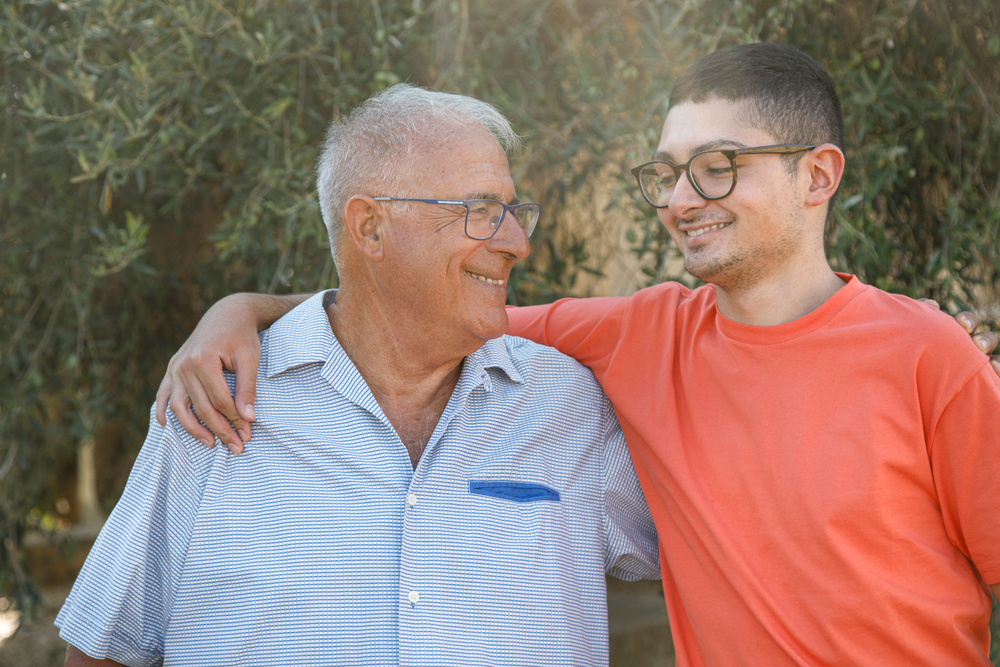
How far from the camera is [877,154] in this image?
2.65 m

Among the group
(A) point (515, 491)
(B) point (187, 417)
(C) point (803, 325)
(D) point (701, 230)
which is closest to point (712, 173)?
(D) point (701, 230)

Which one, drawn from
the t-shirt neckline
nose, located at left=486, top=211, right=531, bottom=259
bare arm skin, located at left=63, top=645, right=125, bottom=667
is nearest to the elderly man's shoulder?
nose, located at left=486, top=211, right=531, bottom=259

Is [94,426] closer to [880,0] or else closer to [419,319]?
[419,319]

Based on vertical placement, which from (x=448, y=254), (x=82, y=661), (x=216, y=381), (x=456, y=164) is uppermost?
Result: (x=456, y=164)

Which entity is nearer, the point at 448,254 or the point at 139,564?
the point at 139,564

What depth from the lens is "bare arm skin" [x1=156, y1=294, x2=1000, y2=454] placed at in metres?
1.85

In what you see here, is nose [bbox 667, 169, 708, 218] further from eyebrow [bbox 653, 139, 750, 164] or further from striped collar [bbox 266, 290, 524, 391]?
striped collar [bbox 266, 290, 524, 391]

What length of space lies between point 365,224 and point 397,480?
691 mm

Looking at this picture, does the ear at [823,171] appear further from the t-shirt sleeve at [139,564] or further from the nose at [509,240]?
the t-shirt sleeve at [139,564]

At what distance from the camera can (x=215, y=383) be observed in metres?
1.86

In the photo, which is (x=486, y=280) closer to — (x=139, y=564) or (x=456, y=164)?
(x=456, y=164)

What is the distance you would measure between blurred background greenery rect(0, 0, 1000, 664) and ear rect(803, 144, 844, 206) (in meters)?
0.72

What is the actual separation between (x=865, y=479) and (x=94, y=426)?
2.86 metres

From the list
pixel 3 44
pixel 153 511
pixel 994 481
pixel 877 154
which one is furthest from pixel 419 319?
pixel 3 44
